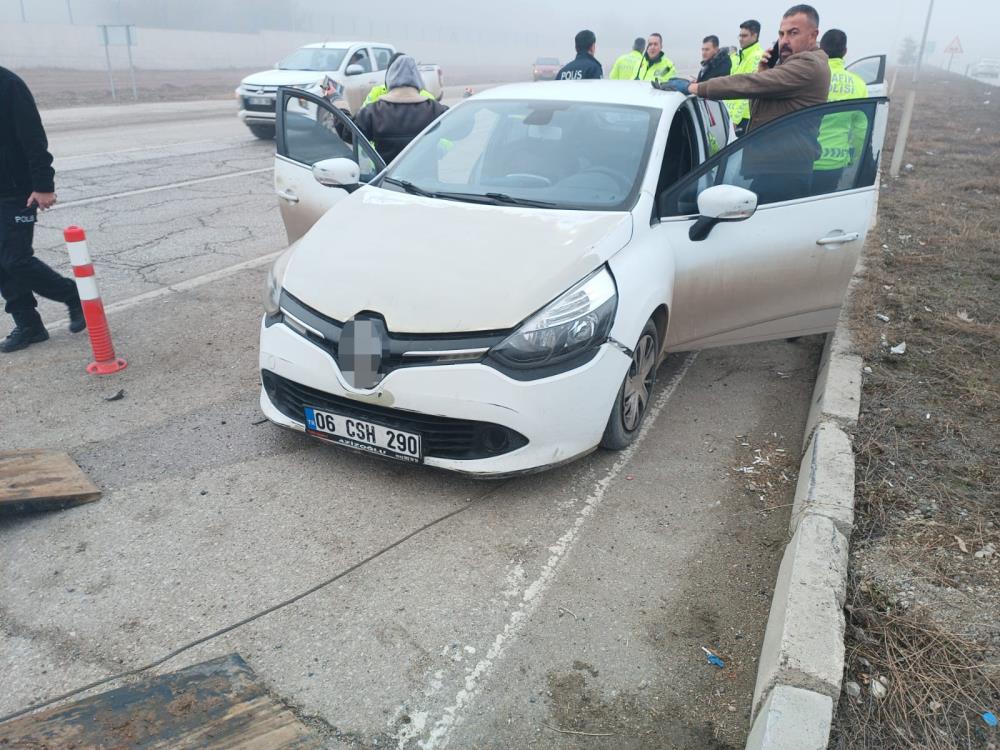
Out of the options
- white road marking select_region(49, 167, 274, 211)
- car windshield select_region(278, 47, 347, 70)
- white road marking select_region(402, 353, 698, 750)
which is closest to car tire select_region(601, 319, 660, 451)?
white road marking select_region(402, 353, 698, 750)

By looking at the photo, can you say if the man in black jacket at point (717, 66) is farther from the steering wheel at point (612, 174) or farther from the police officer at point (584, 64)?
the steering wheel at point (612, 174)

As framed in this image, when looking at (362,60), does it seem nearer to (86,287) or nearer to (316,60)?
(316,60)

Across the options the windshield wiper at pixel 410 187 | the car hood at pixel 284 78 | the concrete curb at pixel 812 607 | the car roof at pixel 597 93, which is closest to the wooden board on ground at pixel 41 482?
the windshield wiper at pixel 410 187

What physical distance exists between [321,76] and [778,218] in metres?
13.4

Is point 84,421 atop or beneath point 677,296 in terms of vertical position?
beneath

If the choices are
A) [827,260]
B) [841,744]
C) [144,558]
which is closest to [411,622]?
[144,558]

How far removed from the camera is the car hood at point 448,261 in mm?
3277

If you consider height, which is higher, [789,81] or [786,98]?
[789,81]

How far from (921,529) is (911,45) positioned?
339 feet

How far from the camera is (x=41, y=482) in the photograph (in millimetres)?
3402

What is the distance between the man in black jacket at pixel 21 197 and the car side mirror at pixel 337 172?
163cm

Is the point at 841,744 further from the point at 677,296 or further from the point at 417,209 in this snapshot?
the point at 417,209

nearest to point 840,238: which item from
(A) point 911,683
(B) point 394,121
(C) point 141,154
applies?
(A) point 911,683

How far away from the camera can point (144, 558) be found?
3070 millimetres
